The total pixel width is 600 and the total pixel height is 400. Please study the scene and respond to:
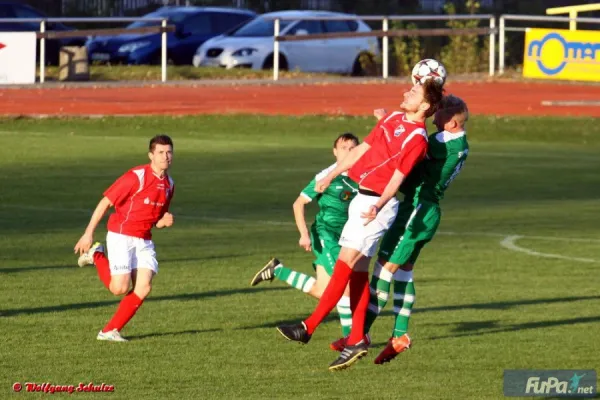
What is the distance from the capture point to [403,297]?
10477mm

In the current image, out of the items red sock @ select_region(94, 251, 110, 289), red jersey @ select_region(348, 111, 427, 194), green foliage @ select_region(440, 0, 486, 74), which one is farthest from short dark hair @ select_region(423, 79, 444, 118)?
green foliage @ select_region(440, 0, 486, 74)

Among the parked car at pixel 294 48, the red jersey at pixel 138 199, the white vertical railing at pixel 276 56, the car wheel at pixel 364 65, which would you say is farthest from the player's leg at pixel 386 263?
the car wheel at pixel 364 65

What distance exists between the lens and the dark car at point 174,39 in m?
39.8

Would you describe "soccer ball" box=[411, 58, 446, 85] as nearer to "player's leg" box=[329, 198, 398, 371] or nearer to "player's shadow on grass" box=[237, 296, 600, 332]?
"player's leg" box=[329, 198, 398, 371]

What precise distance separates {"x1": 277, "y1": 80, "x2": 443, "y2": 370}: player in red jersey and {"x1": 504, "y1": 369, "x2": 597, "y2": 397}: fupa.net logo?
945 mm

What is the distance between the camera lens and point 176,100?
32188mm

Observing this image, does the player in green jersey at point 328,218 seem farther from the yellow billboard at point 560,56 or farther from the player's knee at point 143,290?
the yellow billboard at point 560,56

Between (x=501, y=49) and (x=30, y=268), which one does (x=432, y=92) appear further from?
(x=501, y=49)

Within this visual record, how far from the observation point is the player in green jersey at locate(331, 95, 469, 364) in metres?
10.1

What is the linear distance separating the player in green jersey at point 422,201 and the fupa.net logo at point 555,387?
2.87ft

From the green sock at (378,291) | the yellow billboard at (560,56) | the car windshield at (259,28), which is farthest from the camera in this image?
the car windshield at (259,28)

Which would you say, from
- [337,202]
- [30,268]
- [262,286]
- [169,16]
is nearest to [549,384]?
[337,202]

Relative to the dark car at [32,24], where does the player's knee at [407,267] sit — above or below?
below

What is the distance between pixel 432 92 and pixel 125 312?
9.43 ft
